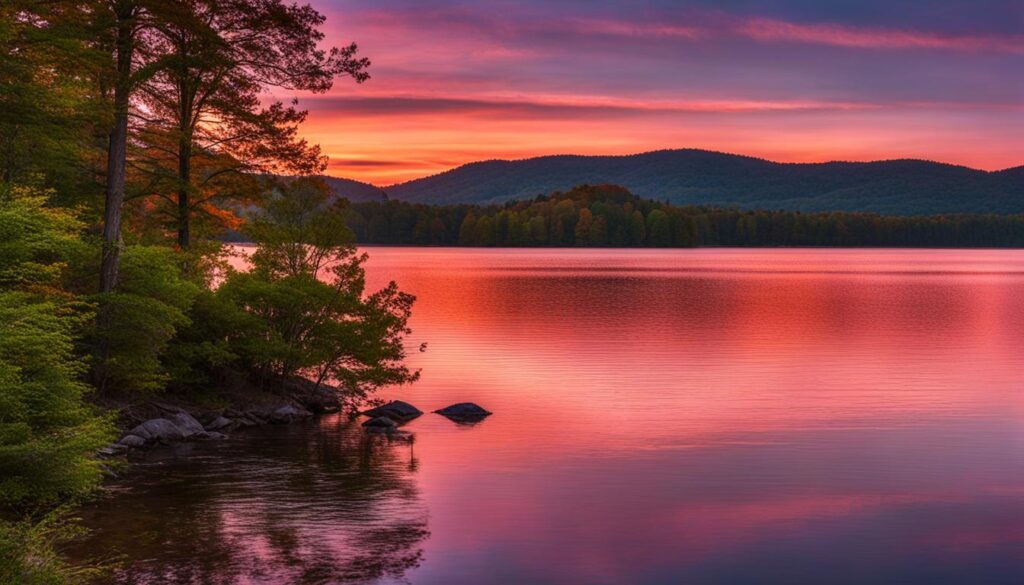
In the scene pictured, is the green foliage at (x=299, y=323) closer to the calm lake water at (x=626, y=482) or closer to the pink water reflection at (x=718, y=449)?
the calm lake water at (x=626, y=482)

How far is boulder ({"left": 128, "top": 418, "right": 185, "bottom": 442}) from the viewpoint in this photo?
35.9 metres

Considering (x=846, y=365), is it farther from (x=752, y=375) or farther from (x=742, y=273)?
(x=742, y=273)

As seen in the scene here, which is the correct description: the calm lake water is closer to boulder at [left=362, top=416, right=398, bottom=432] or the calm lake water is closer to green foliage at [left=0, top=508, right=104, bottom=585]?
boulder at [left=362, top=416, right=398, bottom=432]

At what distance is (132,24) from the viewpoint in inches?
1330

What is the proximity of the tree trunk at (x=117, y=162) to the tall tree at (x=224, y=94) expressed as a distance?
4.36 feet

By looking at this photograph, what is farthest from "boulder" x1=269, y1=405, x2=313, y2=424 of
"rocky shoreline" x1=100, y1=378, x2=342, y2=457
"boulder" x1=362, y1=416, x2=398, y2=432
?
"boulder" x1=362, y1=416, x2=398, y2=432

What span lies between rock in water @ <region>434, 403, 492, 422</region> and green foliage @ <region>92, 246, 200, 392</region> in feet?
38.1

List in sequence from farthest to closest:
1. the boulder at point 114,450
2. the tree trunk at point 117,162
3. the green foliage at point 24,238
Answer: the tree trunk at point 117,162 → the boulder at point 114,450 → the green foliage at point 24,238

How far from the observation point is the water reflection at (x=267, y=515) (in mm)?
22750

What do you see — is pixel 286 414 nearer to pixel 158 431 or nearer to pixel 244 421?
pixel 244 421

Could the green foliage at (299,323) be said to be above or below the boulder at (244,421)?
above

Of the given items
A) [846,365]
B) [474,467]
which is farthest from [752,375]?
[474,467]

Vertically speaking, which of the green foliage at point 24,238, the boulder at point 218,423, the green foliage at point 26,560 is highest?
the green foliage at point 24,238

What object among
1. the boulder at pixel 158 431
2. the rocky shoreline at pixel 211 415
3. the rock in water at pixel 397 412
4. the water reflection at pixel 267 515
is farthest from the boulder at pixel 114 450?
the rock in water at pixel 397 412
